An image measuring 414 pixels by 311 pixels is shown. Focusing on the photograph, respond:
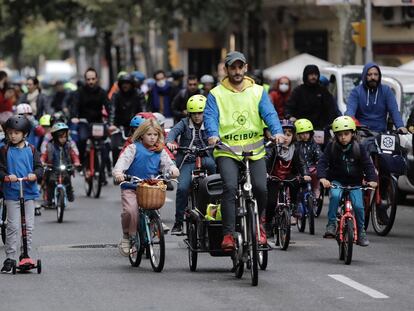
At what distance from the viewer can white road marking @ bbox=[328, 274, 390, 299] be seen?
11.7 meters

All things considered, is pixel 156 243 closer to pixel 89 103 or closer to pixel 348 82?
pixel 89 103

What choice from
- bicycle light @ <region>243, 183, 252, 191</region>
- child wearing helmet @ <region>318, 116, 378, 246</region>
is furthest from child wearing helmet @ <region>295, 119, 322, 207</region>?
bicycle light @ <region>243, 183, 252, 191</region>

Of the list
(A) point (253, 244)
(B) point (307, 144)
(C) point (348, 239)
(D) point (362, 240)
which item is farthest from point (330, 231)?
(B) point (307, 144)

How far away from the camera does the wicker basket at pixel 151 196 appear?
1338 cm

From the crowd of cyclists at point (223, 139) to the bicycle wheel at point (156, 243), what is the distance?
30 centimetres

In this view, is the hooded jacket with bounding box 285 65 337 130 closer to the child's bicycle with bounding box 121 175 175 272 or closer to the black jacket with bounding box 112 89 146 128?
the black jacket with bounding box 112 89 146 128

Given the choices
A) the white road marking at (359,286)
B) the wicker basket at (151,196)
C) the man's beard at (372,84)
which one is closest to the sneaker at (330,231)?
the white road marking at (359,286)

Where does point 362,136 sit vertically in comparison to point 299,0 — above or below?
below

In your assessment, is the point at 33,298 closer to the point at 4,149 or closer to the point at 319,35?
the point at 4,149

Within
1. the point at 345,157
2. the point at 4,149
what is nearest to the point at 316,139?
the point at 345,157

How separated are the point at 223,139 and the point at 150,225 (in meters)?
1.39

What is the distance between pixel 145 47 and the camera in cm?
5019

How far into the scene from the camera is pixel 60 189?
64.5 ft

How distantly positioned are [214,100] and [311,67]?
7.13 meters
